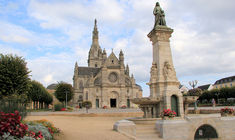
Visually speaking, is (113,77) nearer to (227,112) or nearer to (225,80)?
(225,80)

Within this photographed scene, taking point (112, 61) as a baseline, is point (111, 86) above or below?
below

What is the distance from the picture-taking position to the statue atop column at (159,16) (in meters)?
15.6

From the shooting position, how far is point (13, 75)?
24.3m

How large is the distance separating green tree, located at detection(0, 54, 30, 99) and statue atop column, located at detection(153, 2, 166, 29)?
18934 millimetres

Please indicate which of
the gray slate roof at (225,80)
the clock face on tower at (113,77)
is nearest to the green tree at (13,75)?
the clock face on tower at (113,77)

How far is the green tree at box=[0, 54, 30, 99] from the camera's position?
23.7 meters

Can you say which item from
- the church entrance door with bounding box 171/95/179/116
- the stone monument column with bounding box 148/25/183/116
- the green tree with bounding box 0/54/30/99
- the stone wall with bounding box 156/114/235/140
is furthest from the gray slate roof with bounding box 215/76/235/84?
the green tree with bounding box 0/54/30/99

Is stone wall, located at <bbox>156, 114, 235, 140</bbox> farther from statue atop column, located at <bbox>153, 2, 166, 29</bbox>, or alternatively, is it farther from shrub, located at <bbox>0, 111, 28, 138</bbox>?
statue atop column, located at <bbox>153, 2, 166, 29</bbox>

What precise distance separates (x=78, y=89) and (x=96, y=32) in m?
38.0

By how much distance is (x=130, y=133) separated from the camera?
32.8 ft

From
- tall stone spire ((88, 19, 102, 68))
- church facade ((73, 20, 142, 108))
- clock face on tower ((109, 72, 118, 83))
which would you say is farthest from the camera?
tall stone spire ((88, 19, 102, 68))

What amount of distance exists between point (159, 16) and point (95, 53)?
77.5 metres

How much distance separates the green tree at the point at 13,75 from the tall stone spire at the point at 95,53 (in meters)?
63.7

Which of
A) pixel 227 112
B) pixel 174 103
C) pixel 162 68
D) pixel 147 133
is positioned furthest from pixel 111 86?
pixel 147 133
